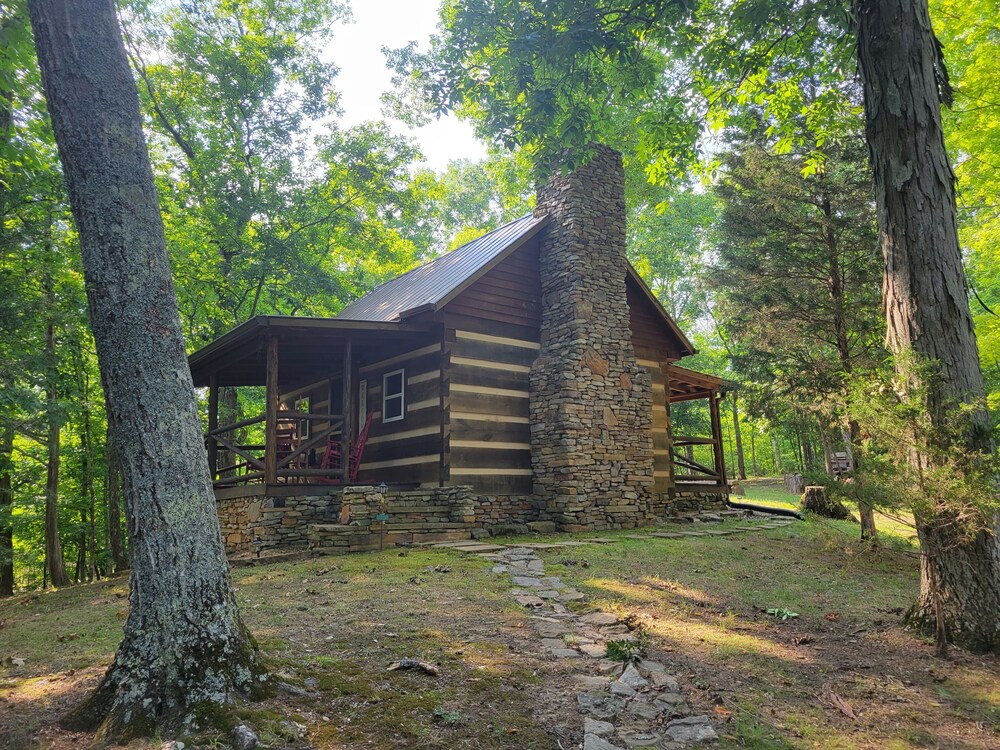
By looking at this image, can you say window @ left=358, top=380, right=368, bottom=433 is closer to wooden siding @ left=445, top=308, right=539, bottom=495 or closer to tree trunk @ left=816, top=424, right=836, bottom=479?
wooden siding @ left=445, top=308, right=539, bottom=495

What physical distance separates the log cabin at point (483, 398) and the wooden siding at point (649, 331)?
3.84 ft

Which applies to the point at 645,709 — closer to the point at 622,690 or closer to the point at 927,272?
the point at 622,690

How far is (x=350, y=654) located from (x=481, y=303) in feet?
31.6

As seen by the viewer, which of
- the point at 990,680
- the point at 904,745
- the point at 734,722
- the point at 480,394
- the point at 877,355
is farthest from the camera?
the point at 480,394

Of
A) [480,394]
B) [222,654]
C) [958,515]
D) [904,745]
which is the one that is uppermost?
[480,394]

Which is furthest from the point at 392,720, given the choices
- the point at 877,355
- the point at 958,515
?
the point at 877,355

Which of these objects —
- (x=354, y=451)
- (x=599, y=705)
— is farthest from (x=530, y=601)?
(x=354, y=451)

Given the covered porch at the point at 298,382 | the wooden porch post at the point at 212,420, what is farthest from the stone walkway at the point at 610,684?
the wooden porch post at the point at 212,420

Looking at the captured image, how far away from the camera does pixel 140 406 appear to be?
368cm

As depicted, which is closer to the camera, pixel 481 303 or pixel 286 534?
pixel 286 534

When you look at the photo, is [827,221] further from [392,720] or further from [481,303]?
[392,720]

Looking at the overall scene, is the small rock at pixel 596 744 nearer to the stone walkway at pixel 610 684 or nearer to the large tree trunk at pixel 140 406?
the stone walkway at pixel 610 684

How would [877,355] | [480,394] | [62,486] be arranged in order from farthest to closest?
[62,486] < [480,394] < [877,355]

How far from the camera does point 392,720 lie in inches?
139
